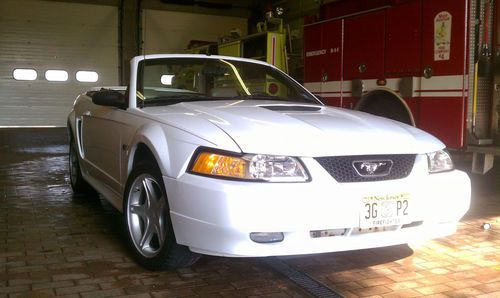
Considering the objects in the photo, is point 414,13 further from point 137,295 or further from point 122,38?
point 122,38

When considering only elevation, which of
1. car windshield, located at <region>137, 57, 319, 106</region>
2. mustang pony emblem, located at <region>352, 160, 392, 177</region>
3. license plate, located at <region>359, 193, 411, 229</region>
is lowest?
license plate, located at <region>359, 193, 411, 229</region>

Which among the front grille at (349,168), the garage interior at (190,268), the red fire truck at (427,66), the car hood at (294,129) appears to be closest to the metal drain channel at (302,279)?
the garage interior at (190,268)

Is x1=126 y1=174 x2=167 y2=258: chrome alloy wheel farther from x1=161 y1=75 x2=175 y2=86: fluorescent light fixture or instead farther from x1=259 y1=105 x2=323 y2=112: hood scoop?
x1=161 y1=75 x2=175 y2=86: fluorescent light fixture

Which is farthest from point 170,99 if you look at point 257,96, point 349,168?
point 349,168

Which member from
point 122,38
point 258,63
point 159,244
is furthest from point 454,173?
point 122,38

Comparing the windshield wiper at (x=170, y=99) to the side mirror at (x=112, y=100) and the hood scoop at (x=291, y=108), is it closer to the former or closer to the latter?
the side mirror at (x=112, y=100)

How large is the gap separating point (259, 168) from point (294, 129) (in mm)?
413

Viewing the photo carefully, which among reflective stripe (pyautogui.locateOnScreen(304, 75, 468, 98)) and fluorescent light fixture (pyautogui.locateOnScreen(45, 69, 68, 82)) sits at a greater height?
fluorescent light fixture (pyautogui.locateOnScreen(45, 69, 68, 82))

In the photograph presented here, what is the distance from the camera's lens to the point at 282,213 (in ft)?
9.38

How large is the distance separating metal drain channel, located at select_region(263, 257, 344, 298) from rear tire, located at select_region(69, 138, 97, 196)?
293cm

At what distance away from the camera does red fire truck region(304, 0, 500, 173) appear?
233 inches

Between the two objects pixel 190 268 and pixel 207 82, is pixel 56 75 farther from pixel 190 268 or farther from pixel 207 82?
pixel 190 268

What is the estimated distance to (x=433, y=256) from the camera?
403 cm

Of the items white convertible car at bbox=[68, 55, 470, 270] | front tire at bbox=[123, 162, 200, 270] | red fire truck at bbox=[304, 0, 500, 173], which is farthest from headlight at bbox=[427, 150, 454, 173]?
red fire truck at bbox=[304, 0, 500, 173]
